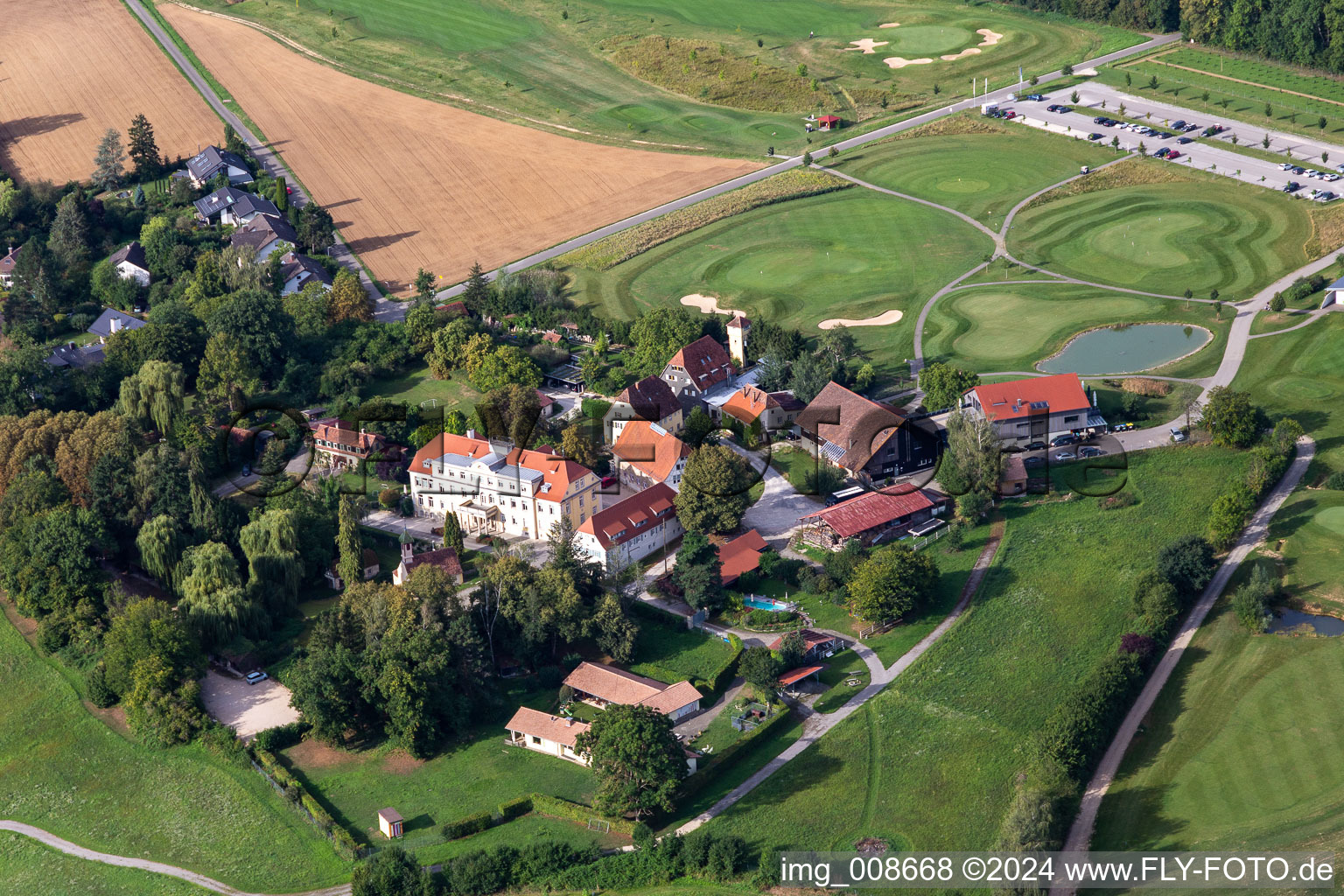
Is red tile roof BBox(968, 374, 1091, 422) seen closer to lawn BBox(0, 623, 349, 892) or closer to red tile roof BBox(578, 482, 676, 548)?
red tile roof BBox(578, 482, 676, 548)

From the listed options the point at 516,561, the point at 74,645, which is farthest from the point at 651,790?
the point at 74,645

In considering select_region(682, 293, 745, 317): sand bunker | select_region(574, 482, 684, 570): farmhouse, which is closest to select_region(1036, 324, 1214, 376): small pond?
select_region(682, 293, 745, 317): sand bunker

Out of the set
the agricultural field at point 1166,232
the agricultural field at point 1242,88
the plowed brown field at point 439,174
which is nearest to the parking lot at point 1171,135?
the agricultural field at point 1166,232

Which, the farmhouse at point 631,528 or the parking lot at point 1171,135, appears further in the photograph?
the parking lot at point 1171,135

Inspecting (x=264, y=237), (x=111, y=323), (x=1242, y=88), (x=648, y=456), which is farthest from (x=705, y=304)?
(x=1242, y=88)

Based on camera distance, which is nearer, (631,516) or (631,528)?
(631,528)

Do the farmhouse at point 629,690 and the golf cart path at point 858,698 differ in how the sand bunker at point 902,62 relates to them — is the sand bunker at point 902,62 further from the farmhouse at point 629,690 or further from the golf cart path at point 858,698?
the farmhouse at point 629,690

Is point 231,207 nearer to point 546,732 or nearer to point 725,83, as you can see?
point 725,83
